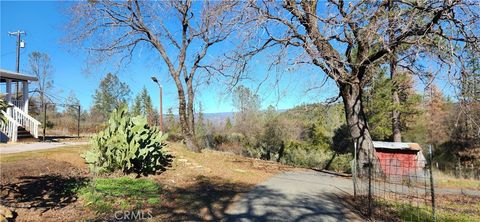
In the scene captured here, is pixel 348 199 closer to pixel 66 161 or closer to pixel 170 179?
pixel 170 179

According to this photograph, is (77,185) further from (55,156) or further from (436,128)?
(436,128)

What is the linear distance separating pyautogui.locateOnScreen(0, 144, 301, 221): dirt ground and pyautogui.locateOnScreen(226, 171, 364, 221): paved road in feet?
1.11

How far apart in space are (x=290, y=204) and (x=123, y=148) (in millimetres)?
4144

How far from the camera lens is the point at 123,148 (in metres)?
8.34

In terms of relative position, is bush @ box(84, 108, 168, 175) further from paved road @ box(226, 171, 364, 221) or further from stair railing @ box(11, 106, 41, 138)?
stair railing @ box(11, 106, 41, 138)

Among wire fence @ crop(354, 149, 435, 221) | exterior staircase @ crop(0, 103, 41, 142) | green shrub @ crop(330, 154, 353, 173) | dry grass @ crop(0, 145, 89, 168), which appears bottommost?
green shrub @ crop(330, 154, 353, 173)

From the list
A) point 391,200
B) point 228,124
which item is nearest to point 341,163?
point 391,200

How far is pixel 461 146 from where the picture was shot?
2895 cm


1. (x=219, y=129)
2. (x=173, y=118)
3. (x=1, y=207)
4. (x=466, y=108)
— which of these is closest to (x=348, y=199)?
(x=466, y=108)

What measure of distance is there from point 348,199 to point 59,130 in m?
25.0

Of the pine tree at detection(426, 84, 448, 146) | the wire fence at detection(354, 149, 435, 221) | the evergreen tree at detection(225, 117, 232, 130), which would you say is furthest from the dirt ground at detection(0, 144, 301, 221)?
the evergreen tree at detection(225, 117, 232, 130)

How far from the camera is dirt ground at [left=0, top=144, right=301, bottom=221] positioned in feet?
18.1

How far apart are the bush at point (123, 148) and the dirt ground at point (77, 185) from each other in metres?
0.39

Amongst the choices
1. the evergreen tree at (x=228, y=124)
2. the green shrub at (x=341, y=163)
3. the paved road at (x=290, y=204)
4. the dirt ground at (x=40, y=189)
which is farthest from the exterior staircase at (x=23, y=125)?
the evergreen tree at (x=228, y=124)
